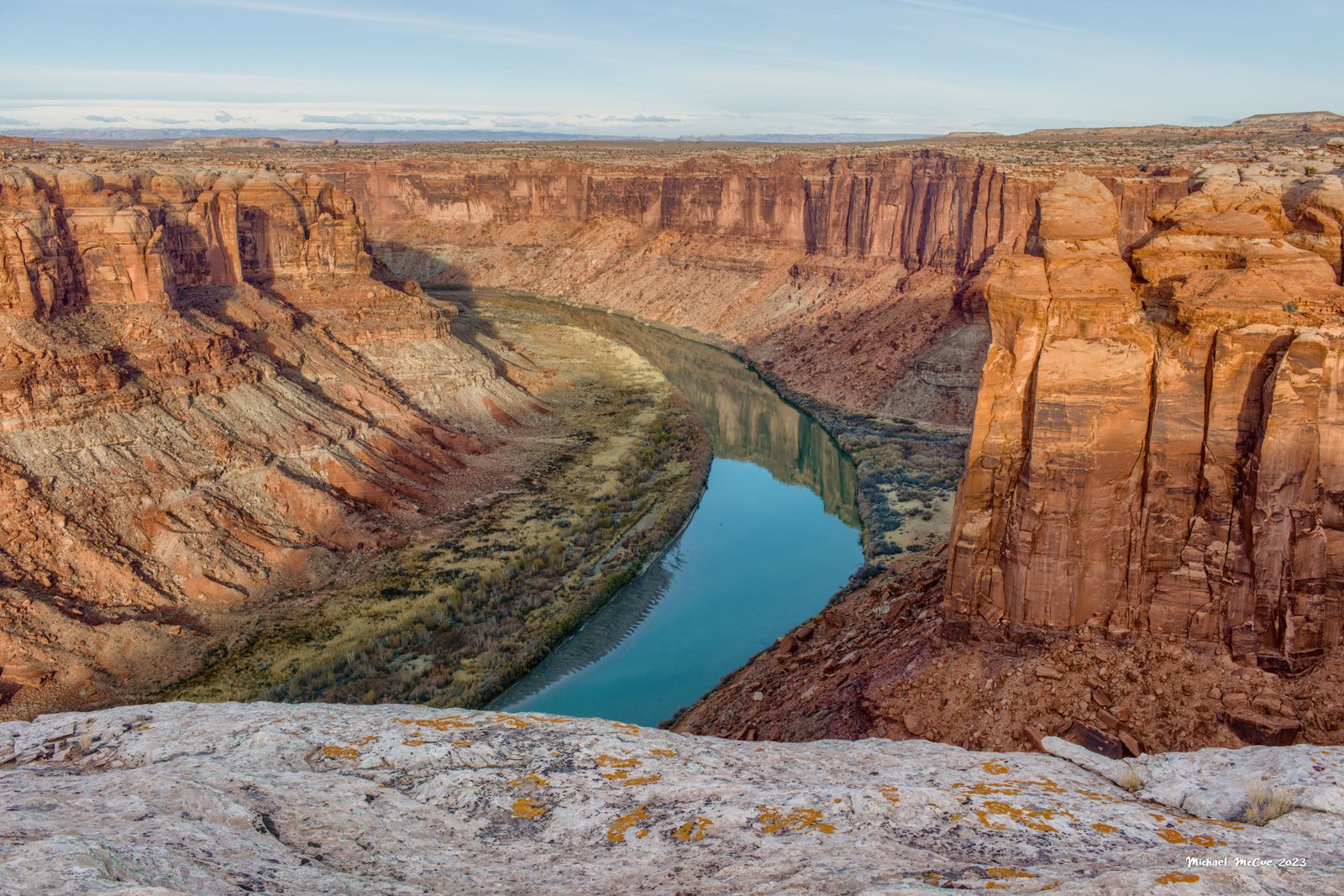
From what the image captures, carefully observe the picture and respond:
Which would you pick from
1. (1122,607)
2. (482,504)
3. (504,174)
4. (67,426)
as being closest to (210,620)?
(67,426)

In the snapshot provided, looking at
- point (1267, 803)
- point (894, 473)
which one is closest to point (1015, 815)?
point (1267, 803)

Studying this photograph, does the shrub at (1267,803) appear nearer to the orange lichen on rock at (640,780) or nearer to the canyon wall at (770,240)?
the orange lichen on rock at (640,780)

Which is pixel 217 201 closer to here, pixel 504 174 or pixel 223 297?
pixel 223 297

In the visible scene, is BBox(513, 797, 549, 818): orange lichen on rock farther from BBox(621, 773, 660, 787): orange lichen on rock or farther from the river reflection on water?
the river reflection on water

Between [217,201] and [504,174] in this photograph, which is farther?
[504,174]

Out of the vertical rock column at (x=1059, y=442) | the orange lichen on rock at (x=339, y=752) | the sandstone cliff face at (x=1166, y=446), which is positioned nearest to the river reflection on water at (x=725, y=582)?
the vertical rock column at (x=1059, y=442)

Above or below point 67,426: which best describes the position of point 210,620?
below

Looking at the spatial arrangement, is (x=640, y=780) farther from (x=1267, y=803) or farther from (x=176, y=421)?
(x=176, y=421)
